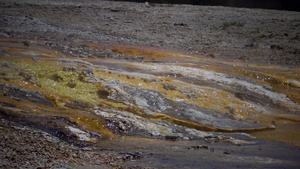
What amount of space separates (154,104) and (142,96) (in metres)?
0.22

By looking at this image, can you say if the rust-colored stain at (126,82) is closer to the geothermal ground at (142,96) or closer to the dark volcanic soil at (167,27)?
the geothermal ground at (142,96)

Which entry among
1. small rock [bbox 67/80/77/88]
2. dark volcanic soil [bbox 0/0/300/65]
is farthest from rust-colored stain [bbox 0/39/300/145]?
dark volcanic soil [bbox 0/0/300/65]

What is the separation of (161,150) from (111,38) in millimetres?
5484

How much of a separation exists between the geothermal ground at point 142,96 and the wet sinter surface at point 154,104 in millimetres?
16

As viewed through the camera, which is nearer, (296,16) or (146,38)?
(146,38)

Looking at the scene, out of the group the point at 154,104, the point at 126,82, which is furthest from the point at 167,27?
the point at 154,104

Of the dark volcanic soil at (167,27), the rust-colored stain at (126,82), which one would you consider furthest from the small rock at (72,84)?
the dark volcanic soil at (167,27)

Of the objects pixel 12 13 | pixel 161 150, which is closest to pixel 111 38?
pixel 12 13

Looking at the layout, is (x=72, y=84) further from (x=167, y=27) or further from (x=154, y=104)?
(x=167, y=27)

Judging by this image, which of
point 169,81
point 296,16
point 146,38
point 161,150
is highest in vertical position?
point 296,16

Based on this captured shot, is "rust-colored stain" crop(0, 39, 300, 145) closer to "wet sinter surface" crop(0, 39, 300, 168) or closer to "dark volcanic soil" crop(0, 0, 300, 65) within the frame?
"wet sinter surface" crop(0, 39, 300, 168)

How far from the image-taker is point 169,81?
18.2 feet

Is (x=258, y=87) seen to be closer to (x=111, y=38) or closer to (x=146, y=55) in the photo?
(x=146, y=55)

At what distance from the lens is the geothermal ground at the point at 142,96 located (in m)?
3.19
